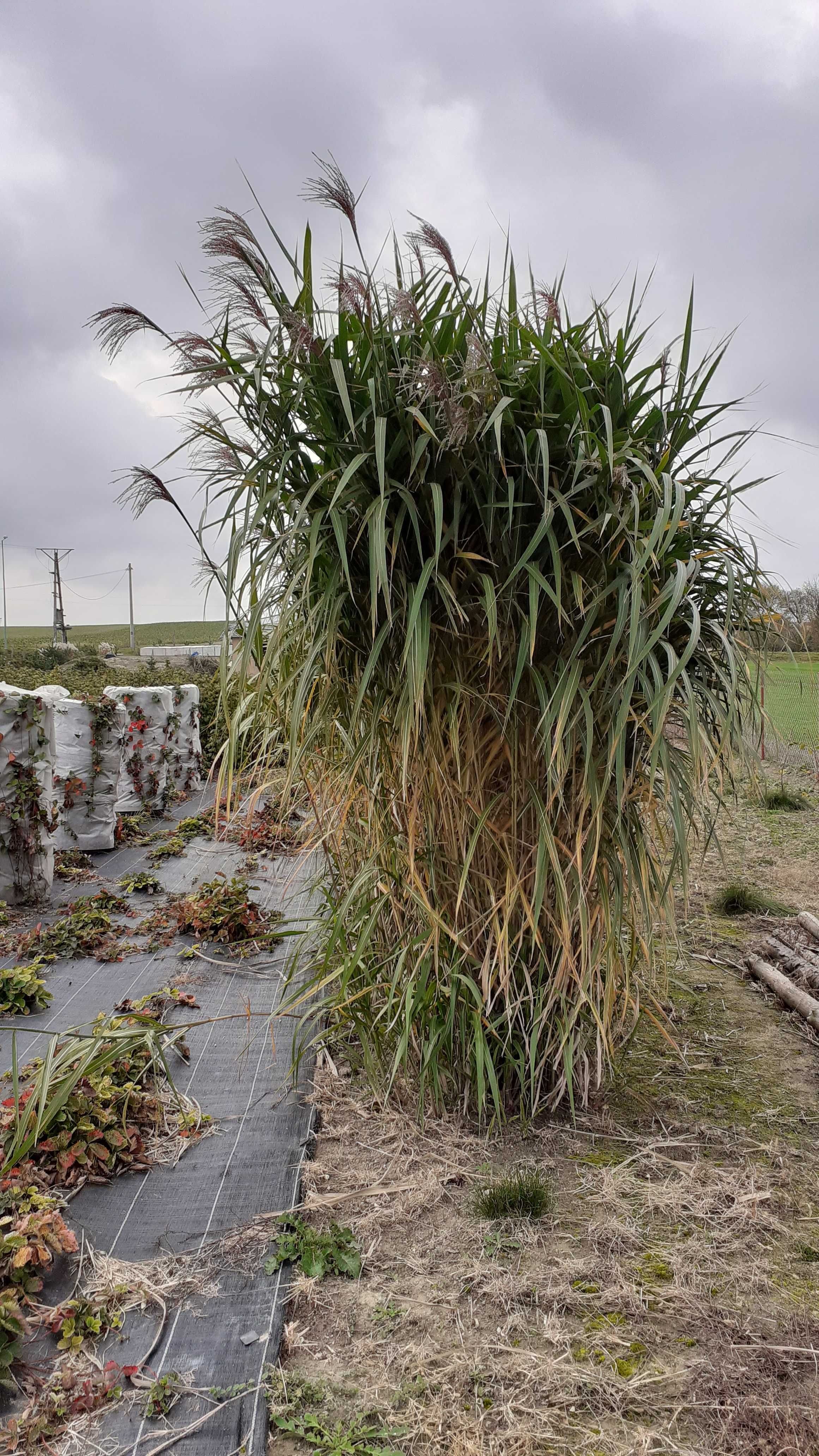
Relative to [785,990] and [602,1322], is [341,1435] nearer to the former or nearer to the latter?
[602,1322]

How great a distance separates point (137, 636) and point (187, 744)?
43.6 metres

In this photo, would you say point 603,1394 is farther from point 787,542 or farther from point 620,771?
point 787,542

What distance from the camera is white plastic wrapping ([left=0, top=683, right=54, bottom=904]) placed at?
507 centimetres

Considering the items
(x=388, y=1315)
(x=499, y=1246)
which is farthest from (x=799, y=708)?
(x=388, y=1315)

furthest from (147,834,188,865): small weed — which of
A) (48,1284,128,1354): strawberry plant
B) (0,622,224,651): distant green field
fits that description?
(0,622,224,651): distant green field

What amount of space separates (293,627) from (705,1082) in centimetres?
203

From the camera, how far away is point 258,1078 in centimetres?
277

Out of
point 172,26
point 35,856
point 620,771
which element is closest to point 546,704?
point 620,771

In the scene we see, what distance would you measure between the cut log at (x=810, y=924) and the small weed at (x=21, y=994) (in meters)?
3.45

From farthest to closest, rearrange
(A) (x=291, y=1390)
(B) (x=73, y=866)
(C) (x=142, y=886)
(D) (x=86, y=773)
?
Answer: (D) (x=86, y=773)
(B) (x=73, y=866)
(C) (x=142, y=886)
(A) (x=291, y=1390)

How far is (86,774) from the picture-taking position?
6.44 meters

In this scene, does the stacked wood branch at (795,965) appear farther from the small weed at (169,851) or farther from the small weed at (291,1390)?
the small weed at (169,851)

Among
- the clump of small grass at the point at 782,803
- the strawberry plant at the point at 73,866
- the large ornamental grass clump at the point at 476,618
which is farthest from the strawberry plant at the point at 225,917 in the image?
the clump of small grass at the point at 782,803

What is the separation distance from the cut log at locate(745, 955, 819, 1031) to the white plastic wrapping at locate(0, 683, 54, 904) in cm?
412
